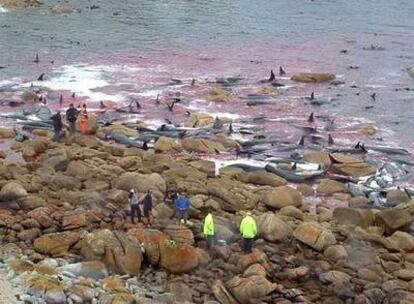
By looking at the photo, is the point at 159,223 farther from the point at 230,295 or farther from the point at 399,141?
the point at 399,141

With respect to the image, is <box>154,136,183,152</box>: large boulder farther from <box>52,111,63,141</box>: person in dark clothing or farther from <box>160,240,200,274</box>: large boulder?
<box>160,240,200,274</box>: large boulder

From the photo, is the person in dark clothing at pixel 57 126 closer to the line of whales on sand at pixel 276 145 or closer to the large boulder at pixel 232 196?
the line of whales on sand at pixel 276 145

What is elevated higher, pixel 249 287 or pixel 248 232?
pixel 248 232

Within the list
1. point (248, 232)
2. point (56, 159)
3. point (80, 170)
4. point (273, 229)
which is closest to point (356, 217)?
point (273, 229)

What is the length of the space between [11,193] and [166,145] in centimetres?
1257

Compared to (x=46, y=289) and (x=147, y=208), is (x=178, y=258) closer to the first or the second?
(x=147, y=208)

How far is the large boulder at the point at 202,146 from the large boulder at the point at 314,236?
13.6m

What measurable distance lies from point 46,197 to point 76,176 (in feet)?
10.3

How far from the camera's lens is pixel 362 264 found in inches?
1016

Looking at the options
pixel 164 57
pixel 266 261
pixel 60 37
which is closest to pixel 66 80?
pixel 164 57

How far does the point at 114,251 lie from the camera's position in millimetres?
24891

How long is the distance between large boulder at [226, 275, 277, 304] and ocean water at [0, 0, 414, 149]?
72.6 feet

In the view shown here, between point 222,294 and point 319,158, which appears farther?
point 319,158

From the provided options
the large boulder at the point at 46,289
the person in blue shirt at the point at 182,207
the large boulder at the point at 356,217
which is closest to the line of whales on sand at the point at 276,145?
the large boulder at the point at 356,217
